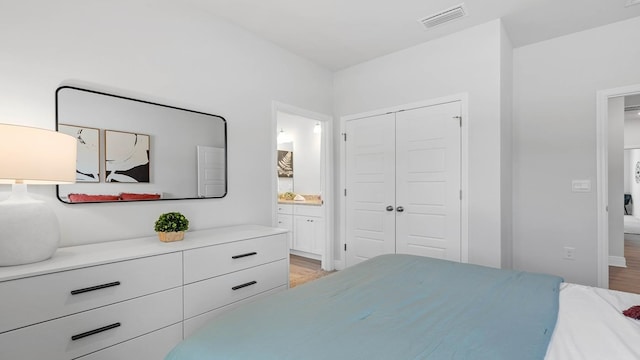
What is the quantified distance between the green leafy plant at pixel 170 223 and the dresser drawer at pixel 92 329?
403 millimetres

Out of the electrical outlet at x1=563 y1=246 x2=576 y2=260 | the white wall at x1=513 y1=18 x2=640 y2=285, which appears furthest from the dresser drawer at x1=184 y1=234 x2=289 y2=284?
the electrical outlet at x1=563 y1=246 x2=576 y2=260

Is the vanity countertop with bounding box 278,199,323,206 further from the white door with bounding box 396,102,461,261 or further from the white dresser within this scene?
the white dresser

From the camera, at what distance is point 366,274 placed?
172cm

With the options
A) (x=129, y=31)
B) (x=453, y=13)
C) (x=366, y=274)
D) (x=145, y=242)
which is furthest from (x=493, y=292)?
(x=129, y=31)

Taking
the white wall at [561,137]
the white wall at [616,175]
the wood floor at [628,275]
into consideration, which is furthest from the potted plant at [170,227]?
the white wall at [616,175]

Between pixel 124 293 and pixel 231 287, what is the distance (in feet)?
2.20

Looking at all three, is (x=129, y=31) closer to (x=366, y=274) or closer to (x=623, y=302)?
(x=366, y=274)

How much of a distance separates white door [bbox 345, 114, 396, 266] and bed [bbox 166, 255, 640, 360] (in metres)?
1.99

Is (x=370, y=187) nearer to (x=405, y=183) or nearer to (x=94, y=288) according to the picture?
(x=405, y=183)

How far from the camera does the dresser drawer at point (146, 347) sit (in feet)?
5.08

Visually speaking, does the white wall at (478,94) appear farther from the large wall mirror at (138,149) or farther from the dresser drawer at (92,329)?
the dresser drawer at (92,329)

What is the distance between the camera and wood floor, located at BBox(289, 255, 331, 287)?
3.61 meters

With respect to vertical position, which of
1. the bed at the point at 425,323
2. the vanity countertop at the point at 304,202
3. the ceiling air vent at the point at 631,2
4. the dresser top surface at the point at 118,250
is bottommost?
the bed at the point at 425,323

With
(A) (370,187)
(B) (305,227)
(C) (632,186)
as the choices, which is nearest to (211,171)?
(A) (370,187)
